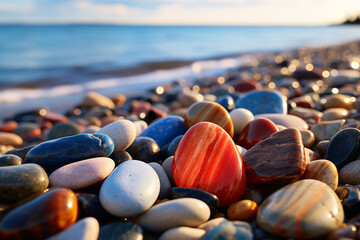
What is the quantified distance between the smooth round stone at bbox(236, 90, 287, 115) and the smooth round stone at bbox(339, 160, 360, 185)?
1.12 m

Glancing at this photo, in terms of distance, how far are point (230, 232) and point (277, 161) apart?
1.93 feet

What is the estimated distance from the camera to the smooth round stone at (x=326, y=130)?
2506mm

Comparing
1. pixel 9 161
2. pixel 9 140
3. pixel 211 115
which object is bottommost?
pixel 9 140

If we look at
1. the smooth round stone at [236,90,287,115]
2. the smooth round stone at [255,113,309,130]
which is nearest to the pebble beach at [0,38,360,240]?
the smooth round stone at [255,113,309,130]

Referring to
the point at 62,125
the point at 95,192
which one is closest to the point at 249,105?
the point at 95,192

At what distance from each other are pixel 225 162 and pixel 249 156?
0.74ft

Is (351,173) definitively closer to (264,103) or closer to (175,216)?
(175,216)

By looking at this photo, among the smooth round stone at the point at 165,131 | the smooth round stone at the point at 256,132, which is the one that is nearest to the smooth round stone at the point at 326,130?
the smooth round stone at the point at 256,132

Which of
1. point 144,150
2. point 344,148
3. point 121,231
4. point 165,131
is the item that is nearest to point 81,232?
point 121,231

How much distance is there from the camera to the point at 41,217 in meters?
1.39

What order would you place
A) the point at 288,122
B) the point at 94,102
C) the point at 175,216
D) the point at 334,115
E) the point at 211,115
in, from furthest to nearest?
1. the point at 94,102
2. the point at 334,115
3. the point at 288,122
4. the point at 211,115
5. the point at 175,216

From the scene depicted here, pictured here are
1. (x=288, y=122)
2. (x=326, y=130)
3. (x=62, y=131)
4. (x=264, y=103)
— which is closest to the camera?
(x=326, y=130)

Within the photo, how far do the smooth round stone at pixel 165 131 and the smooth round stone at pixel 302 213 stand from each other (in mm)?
1153

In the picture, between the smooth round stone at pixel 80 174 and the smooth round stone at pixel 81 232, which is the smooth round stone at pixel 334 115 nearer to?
the smooth round stone at pixel 80 174
